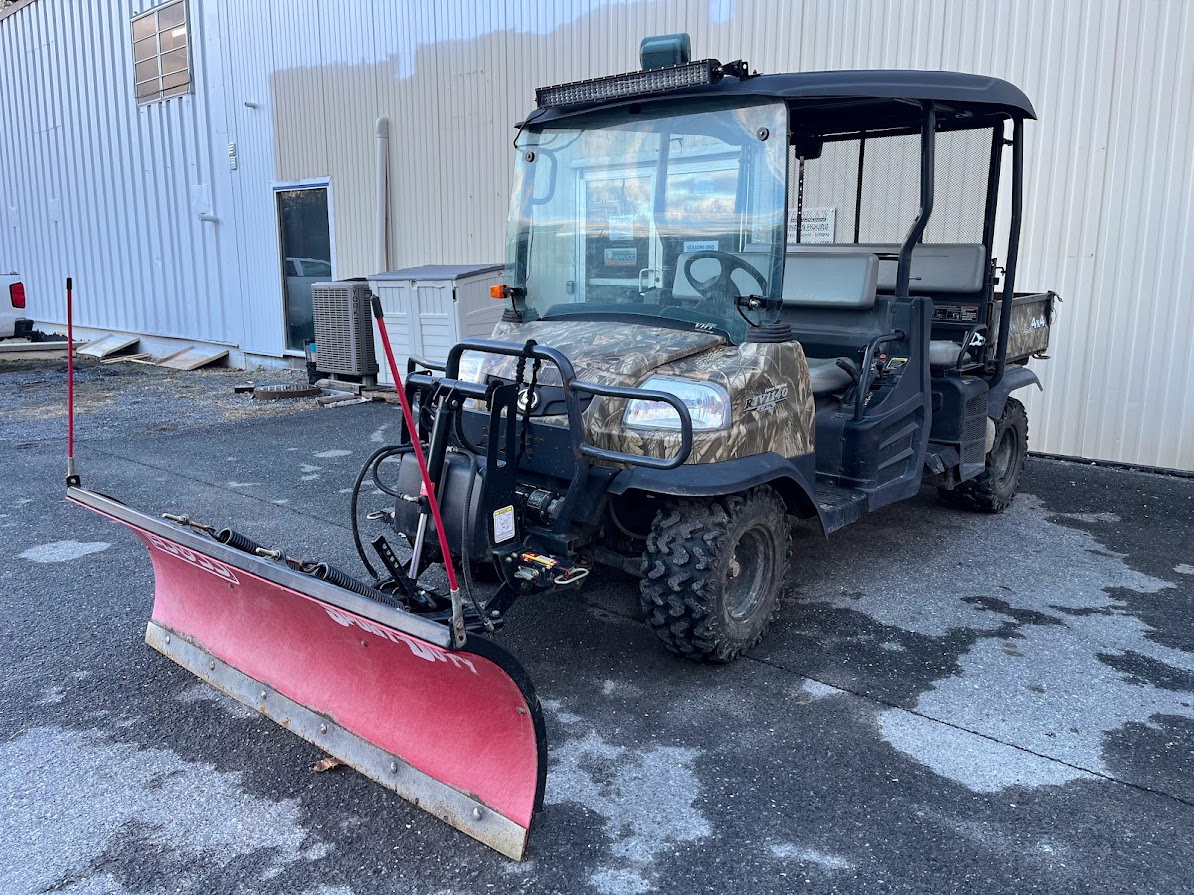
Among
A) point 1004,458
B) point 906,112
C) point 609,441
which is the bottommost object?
point 1004,458

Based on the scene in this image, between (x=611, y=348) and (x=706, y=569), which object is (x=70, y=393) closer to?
(x=611, y=348)

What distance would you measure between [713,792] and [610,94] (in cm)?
275

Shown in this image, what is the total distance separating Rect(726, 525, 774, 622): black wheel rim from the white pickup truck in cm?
1472

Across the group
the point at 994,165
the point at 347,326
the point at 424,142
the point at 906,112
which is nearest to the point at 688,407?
the point at 906,112

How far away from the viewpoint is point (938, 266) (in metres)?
5.66

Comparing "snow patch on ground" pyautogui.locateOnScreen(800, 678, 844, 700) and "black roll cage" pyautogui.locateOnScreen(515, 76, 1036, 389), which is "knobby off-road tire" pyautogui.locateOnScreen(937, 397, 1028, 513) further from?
"snow patch on ground" pyautogui.locateOnScreen(800, 678, 844, 700)

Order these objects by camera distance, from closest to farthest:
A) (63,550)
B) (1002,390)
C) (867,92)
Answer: (867,92) → (63,550) → (1002,390)

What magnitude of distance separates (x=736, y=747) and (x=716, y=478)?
3.10 feet

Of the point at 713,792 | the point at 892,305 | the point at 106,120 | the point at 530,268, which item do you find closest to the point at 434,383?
the point at 530,268

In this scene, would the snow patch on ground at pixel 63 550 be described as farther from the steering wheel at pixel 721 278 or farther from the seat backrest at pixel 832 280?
the seat backrest at pixel 832 280

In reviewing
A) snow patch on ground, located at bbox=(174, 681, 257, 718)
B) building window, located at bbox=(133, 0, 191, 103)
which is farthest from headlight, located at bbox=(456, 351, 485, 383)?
building window, located at bbox=(133, 0, 191, 103)

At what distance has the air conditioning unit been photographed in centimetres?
1040

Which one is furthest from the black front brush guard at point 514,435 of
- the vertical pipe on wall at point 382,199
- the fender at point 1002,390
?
the vertical pipe on wall at point 382,199

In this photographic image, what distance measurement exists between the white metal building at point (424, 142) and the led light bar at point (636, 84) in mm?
4327
